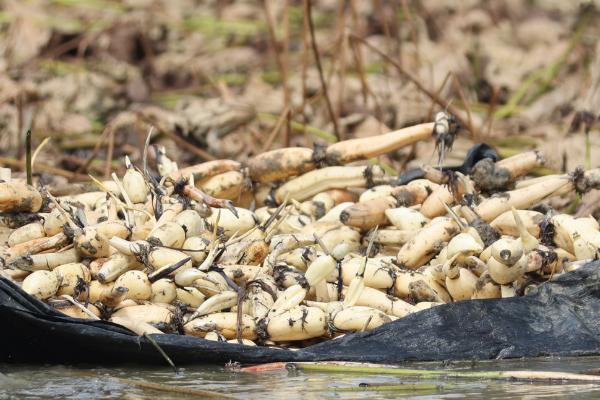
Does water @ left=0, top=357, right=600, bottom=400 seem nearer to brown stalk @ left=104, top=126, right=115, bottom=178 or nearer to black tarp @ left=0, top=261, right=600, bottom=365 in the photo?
black tarp @ left=0, top=261, right=600, bottom=365

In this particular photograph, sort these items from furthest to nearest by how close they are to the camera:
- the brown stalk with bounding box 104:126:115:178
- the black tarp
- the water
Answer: the brown stalk with bounding box 104:126:115:178 → the black tarp → the water

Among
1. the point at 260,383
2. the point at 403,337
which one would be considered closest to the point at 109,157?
the point at 403,337

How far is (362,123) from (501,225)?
347cm

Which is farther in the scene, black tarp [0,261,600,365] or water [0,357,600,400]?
black tarp [0,261,600,365]

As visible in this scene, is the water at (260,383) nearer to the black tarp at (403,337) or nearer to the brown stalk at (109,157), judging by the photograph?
the black tarp at (403,337)

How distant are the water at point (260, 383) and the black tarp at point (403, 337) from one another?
0.05 m

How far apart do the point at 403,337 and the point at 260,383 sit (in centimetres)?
60

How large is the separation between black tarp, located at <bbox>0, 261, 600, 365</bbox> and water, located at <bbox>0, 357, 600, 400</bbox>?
0.05 m

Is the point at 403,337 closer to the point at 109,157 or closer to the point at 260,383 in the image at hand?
the point at 260,383

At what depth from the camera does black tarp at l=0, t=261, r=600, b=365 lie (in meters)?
3.64

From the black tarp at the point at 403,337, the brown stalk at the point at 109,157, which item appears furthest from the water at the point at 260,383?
the brown stalk at the point at 109,157

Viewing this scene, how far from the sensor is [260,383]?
11.1ft

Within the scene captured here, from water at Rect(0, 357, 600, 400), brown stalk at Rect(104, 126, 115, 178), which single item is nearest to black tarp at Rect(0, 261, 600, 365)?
water at Rect(0, 357, 600, 400)

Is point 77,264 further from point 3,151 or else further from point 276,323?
point 3,151
